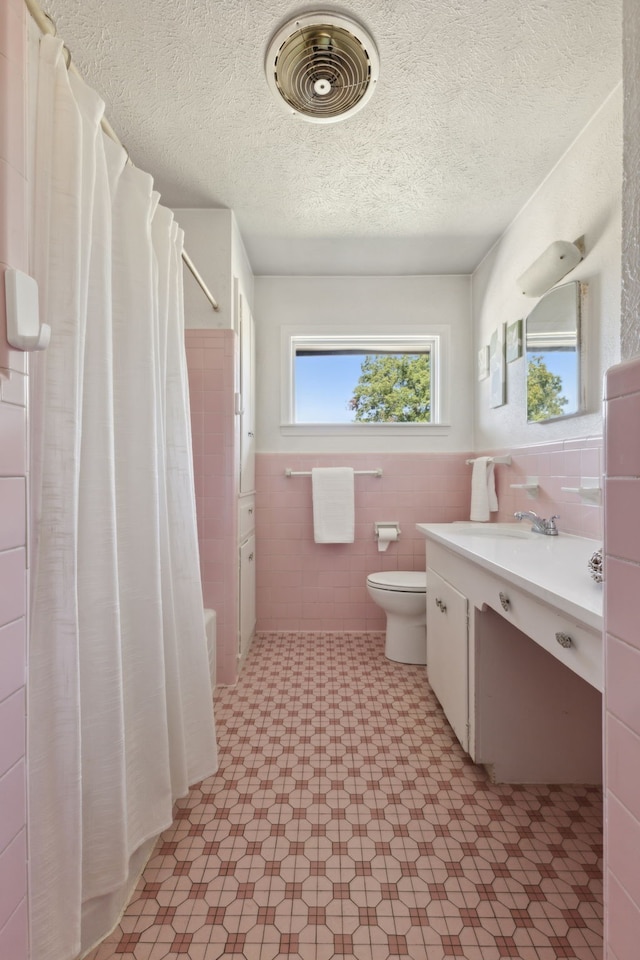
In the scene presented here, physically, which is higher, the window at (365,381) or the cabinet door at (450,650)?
the window at (365,381)

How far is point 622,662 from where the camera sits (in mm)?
583

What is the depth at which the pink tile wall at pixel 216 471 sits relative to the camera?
7.14 feet

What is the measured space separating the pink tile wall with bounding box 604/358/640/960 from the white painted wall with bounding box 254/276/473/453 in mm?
2355

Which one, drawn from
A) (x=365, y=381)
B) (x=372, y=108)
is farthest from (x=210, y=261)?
(x=365, y=381)

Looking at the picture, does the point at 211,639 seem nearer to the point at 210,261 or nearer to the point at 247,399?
the point at 247,399

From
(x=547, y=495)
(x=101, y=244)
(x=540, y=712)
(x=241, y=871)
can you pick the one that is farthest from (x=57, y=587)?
(x=547, y=495)

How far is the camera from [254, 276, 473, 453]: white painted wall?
116 inches

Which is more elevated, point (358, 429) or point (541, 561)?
point (358, 429)

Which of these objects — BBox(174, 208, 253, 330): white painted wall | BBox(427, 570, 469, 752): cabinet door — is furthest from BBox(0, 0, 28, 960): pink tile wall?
BBox(174, 208, 253, 330): white painted wall

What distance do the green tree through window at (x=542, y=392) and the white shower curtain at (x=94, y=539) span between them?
154 centimetres

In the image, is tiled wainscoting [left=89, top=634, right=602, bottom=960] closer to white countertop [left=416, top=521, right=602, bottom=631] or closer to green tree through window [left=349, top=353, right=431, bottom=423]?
white countertop [left=416, top=521, right=602, bottom=631]

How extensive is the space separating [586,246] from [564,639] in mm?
1494

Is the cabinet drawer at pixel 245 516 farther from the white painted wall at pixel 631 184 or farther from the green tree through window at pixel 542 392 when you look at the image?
the white painted wall at pixel 631 184

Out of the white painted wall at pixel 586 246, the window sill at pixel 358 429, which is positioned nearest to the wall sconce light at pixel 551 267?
the white painted wall at pixel 586 246
